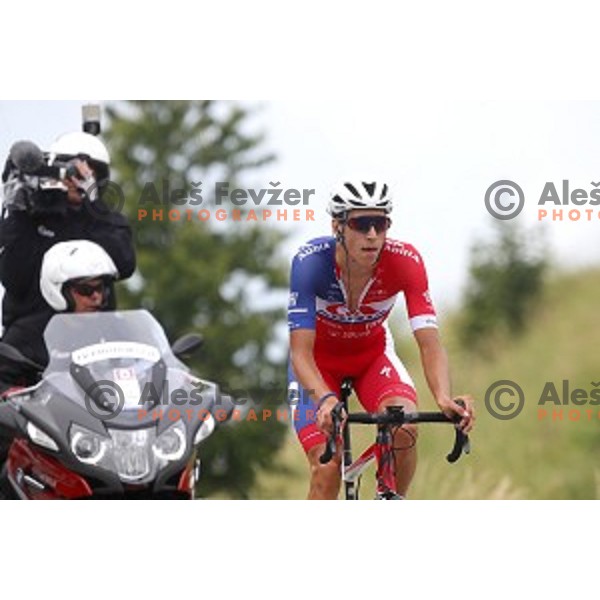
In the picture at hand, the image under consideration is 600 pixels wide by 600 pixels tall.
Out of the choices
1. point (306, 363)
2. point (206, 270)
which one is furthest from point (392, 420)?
point (206, 270)

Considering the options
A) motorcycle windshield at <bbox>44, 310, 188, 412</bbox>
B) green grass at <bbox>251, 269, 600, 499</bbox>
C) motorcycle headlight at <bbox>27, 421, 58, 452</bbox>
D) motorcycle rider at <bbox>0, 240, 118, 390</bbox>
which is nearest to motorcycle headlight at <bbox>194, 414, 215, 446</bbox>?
motorcycle windshield at <bbox>44, 310, 188, 412</bbox>

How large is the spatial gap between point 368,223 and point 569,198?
14.4ft

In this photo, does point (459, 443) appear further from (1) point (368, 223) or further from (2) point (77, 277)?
(2) point (77, 277)

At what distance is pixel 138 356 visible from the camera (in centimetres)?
926

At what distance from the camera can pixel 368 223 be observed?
9469 mm

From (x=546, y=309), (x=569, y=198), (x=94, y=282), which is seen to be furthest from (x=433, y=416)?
(x=546, y=309)

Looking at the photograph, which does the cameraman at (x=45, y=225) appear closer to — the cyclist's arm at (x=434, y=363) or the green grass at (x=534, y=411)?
the cyclist's arm at (x=434, y=363)

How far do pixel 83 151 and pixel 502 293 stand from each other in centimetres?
1491

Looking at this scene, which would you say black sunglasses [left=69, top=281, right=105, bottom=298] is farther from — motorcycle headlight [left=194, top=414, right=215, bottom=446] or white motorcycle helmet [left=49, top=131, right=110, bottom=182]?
white motorcycle helmet [left=49, top=131, right=110, bottom=182]

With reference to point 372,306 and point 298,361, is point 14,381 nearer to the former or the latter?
point 298,361

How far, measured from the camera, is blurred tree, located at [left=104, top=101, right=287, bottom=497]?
19.6 m

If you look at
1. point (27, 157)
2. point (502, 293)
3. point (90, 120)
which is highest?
point (90, 120)

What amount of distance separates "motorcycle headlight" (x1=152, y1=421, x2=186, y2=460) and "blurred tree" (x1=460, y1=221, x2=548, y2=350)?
13.8m

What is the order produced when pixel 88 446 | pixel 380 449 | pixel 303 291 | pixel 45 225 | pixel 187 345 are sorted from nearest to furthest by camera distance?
pixel 88 446
pixel 380 449
pixel 187 345
pixel 303 291
pixel 45 225
